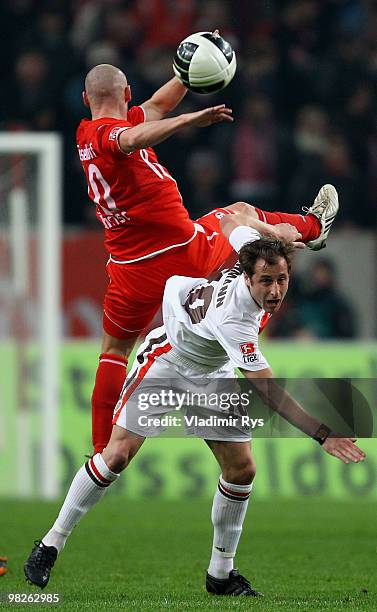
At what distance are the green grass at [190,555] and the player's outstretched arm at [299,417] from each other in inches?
34.8

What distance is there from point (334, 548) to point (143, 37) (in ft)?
27.1

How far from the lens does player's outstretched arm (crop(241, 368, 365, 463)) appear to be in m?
6.00

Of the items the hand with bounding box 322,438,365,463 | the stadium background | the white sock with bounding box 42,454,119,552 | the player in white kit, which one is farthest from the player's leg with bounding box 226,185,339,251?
the stadium background

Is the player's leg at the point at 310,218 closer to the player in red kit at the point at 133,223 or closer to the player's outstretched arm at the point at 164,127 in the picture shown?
the player in red kit at the point at 133,223

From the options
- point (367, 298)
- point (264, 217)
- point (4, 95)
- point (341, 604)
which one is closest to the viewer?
point (341, 604)

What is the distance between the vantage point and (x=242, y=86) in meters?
14.9

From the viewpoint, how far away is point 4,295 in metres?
12.5

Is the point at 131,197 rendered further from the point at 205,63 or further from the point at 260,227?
the point at 205,63

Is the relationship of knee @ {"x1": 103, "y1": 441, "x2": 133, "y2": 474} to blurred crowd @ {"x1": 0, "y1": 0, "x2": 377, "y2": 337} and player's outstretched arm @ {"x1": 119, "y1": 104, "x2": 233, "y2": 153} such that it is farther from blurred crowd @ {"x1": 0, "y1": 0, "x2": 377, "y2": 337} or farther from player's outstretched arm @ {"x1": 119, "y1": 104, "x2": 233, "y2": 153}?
blurred crowd @ {"x1": 0, "y1": 0, "x2": 377, "y2": 337}

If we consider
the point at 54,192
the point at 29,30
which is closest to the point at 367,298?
the point at 54,192

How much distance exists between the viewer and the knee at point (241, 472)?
22.9 ft

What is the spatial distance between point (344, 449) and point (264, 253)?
1003 millimetres

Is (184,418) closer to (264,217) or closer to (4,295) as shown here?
(264,217)

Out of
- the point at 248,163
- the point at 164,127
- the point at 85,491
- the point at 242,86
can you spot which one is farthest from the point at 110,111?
the point at 242,86
